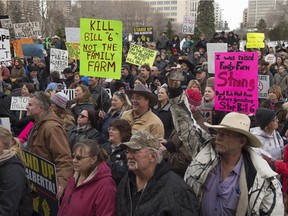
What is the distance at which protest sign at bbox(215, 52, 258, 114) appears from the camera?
4898mm

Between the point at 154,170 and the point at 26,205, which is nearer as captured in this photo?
the point at 154,170

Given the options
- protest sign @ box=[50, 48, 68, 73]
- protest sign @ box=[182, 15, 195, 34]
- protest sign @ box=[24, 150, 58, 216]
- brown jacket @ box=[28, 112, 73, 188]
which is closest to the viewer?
protest sign @ box=[24, 150, 58, 216]

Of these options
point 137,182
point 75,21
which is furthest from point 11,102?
point 75,21

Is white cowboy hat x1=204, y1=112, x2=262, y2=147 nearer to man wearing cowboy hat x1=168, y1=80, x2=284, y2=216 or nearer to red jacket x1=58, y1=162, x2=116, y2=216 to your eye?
man wearing cowboy hat x1=168, y1=80, x2=284, y2=216

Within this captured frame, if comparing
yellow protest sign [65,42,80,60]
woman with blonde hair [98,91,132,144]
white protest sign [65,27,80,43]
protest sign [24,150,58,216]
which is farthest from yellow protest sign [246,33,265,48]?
protest sign [24,150,58,216]

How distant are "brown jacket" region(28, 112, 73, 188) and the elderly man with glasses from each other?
45.6 inches

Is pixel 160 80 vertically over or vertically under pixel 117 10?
under

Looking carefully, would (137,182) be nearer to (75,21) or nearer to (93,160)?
(93,160)

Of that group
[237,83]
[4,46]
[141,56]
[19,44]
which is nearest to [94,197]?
[237,83]

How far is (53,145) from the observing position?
4.39m

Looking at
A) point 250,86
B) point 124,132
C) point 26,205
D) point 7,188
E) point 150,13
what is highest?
point 150,13

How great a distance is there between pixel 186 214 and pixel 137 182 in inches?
19.6

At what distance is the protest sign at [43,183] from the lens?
4270 millimetres

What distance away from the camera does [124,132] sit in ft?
14.2
